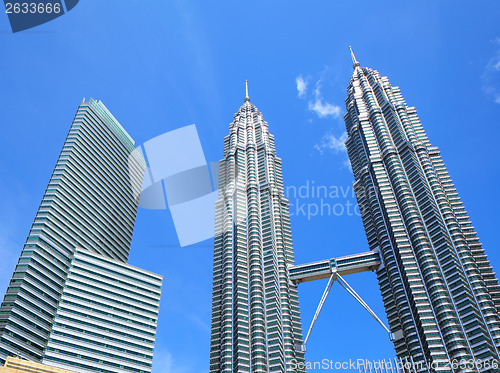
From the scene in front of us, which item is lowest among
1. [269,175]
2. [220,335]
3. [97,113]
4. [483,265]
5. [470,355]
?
[470,355]

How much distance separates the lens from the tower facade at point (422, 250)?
12106 cm

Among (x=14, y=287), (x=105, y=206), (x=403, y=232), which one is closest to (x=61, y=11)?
(x=14, y=287)

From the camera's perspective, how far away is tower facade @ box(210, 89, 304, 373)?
135000 millimetres

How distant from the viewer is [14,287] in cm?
12800

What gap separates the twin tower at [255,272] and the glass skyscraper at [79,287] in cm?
38

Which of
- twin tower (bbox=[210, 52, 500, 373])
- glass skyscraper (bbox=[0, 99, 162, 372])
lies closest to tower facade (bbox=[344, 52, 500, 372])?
twin tower (bbox=[210, 52, 500, 373])

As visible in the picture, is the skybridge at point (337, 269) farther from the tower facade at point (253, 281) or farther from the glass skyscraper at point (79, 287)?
the glass skyscraper at point (79, 287)

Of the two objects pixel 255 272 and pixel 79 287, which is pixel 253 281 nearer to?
pixel 255 272

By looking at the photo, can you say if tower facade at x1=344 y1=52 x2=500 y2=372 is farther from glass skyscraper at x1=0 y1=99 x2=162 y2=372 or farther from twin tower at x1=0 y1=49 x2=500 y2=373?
glass skyscraper at x1=0 y1=99 x2=162 y2=372

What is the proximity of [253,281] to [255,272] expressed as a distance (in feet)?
12.3

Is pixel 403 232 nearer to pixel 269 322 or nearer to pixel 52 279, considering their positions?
pixel 269 322

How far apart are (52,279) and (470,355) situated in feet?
399

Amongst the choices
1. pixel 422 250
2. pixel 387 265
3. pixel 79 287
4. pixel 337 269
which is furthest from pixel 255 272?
pixel 79 287

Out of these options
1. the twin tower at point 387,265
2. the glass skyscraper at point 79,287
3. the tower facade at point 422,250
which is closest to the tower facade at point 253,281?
the twin tower at point 387,265
